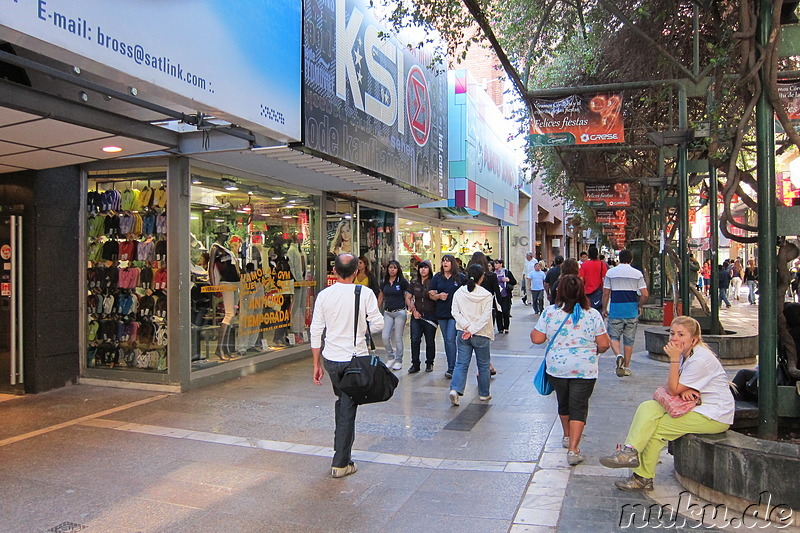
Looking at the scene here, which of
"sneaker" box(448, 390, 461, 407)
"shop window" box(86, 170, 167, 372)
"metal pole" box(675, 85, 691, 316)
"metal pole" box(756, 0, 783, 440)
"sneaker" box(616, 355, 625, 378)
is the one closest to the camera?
"metal pole" box(756, 0, 783, 440)

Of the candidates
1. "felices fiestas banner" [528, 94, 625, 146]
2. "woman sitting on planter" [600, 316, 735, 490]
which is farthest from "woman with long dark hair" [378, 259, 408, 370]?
"woman sitting on planter" [600, 316, 735, 490]

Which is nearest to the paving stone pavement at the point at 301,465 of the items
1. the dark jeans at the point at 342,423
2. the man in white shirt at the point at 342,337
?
the dark jeans at the point at 342,423

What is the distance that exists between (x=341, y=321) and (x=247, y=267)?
16.5 feet

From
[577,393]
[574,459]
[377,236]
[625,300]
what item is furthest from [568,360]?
[377,236]

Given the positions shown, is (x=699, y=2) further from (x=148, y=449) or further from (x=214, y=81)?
(x=148, y=449)

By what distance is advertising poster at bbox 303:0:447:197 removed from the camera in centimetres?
843

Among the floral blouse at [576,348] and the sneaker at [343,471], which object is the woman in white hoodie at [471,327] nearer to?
the floral blouse at [576,348]

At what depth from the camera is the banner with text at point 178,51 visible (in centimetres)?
427

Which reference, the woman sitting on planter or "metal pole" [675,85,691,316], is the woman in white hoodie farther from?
"metal pole" [675,85,691,316]

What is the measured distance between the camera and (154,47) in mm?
5195

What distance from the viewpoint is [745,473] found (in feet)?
13.1

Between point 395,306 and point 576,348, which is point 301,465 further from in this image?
point 395,306

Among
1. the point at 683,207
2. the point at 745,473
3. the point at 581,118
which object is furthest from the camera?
the point at 581,118

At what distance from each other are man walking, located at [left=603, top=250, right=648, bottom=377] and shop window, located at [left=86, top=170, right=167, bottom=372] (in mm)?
6628
